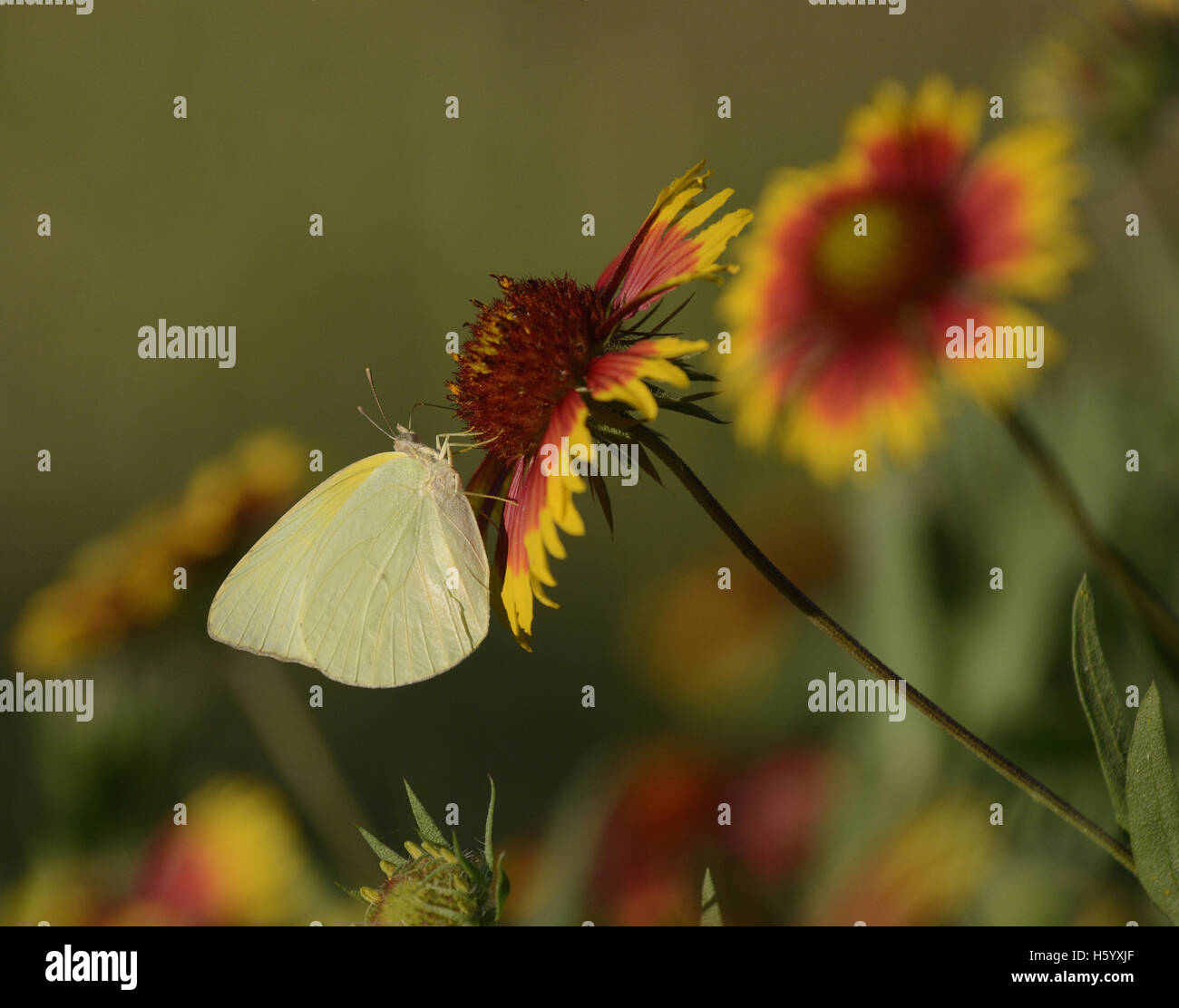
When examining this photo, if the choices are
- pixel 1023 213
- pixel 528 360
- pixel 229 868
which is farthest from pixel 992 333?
pixel 229 868

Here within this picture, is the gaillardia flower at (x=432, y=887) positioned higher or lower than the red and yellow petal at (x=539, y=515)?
lower

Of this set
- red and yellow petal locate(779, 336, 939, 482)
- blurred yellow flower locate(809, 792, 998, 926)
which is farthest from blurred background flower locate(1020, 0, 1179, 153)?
blurred yellow flower locate(809, 792, 998, 926)

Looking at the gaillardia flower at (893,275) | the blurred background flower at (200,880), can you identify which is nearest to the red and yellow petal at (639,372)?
the gaillardia flower at (893,275)

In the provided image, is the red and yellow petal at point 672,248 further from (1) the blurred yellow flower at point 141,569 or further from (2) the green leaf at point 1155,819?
(1) the blurred yellow flower at point 141,569

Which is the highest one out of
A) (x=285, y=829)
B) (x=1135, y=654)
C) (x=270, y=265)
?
(x=270, y=265)

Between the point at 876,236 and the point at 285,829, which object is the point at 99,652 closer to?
the point at 285,829

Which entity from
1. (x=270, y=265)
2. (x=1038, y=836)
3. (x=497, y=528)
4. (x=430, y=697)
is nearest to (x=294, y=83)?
(x=270, y=265)

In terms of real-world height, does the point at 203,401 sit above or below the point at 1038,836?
above
